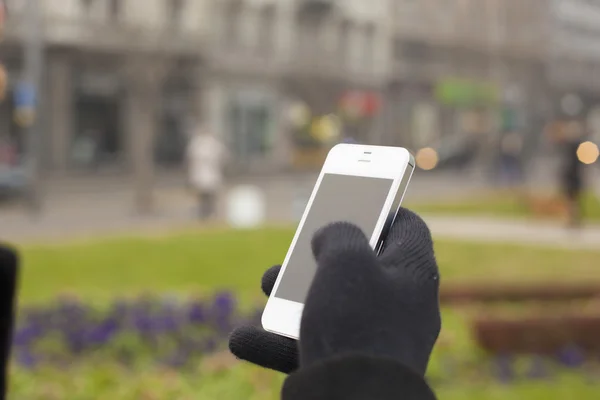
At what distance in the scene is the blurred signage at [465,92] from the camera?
4684 centimetres

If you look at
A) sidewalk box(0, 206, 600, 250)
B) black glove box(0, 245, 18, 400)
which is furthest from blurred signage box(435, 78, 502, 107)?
black glove box(0, 245, 18, 400)

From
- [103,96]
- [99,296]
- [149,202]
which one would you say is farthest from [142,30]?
[99,296]

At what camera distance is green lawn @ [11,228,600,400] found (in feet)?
16.8

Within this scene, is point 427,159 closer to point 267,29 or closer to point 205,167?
point 267,29

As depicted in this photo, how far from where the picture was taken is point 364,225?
1.43 m

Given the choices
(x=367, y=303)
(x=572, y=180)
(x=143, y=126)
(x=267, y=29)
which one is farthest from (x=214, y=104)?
(x=367, y=303)

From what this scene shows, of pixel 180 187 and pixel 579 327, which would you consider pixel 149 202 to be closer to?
pixel 180 187

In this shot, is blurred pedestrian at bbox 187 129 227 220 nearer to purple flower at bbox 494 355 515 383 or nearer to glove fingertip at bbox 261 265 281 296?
purple flower at bbox 494 355 515 383

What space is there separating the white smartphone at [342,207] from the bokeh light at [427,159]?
1360 inches

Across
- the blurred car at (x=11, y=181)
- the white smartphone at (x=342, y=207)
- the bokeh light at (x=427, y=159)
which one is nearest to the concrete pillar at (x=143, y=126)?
the blurred car at (x=11, y=181)

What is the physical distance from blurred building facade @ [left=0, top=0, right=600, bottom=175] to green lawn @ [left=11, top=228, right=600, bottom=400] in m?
12.4

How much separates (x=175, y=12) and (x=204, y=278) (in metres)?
25.1

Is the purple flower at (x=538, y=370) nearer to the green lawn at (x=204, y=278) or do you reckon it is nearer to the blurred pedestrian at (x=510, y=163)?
the green lawn at (x=204, y=278)

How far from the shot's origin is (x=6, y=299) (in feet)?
9.15
